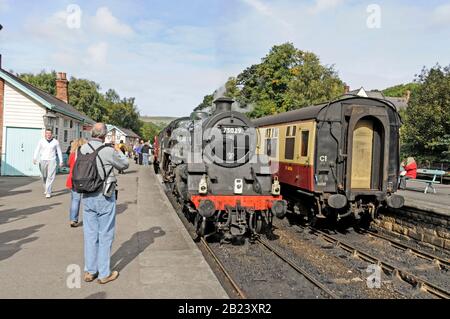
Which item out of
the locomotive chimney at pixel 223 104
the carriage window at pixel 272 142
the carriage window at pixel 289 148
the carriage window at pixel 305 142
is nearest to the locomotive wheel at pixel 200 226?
the locomotive chimney at pixel 223 104

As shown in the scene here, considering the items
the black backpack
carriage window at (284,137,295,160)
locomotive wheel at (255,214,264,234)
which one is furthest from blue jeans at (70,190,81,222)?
carriage window at (284,137,295,160)

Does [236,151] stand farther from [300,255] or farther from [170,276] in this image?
[170,276]

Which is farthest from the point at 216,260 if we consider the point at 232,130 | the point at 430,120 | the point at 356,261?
the point at 430,120

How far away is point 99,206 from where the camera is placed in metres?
4.81

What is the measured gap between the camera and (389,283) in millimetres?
6023

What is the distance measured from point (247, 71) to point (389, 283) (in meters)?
33.6

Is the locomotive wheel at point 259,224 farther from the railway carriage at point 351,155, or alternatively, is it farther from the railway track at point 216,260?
the railway carriage at point 351,155

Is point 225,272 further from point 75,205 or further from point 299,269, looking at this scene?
point 75,205

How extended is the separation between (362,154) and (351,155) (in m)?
0.62

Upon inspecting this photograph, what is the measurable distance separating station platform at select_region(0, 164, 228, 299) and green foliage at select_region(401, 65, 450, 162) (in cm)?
1983

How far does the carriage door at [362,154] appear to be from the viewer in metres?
9.25

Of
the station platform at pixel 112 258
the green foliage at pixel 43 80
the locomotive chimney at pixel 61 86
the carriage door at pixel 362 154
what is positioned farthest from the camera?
the green foliage at pixel 43 80

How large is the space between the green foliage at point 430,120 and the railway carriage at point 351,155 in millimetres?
15611
